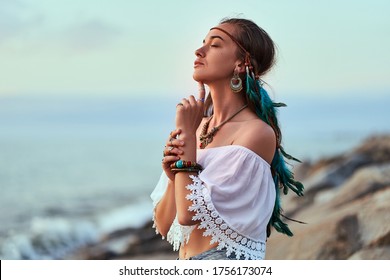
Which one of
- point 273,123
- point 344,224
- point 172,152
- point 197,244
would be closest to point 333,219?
point 344,224

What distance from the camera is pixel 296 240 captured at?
16.0 ft

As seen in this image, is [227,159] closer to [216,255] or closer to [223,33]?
[216,255]

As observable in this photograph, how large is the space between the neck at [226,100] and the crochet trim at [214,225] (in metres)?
0.30

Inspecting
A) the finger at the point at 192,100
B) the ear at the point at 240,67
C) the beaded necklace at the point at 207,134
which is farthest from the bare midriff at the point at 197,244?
the ear at the point at 240,67

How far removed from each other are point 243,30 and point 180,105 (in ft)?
1.19

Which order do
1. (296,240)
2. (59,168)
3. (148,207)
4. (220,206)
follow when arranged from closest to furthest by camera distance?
(220,206) → (296,240) → (148,207) → (59,168)

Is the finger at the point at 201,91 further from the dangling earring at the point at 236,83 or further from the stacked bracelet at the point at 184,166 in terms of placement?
the stacked bracelet at the point at 184,166

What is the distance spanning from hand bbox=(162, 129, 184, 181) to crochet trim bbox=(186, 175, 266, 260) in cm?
10

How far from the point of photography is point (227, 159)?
251 centimetres

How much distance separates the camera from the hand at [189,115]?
251 cm

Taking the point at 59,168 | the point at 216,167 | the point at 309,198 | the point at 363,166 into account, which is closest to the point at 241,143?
the point at 216,167

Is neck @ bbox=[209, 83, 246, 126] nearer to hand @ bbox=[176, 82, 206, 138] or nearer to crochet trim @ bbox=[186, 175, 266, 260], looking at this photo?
hand @ bbox=[176, 82, 206, 138]

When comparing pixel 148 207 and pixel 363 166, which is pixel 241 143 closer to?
pixel 363 166

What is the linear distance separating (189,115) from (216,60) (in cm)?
A: 23
